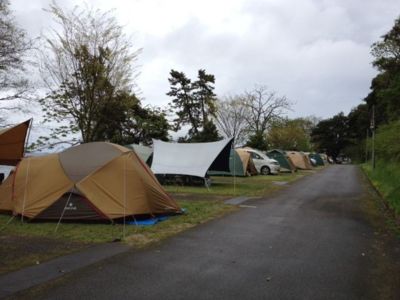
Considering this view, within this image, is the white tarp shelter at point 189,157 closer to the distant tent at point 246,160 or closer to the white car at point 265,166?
the distant tent at point 246,160

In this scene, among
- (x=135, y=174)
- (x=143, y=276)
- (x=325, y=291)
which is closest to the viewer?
(x=325, y=291)

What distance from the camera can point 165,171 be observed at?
17.5m

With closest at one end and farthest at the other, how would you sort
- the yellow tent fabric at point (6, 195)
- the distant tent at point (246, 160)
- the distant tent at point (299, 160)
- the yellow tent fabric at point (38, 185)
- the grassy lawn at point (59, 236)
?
the grassy lawn at point (59, 236) < the yellow tent fabric at point (38, 185) < the yellow tent fabric at point (6, 195) < the distant tent at point (246, 160) < the distant tent at point (299, 160)

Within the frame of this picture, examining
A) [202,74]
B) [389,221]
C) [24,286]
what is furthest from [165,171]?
[202,74]

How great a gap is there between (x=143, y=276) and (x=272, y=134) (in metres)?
57.7

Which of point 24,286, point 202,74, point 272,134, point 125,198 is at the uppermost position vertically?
point 202,74

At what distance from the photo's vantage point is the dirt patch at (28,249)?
5.75 m

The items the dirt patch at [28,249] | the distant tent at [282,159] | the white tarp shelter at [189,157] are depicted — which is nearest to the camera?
the dirt patch at [28,249]

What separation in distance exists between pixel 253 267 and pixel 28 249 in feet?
12.4

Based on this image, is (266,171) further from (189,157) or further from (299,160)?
(299,160)

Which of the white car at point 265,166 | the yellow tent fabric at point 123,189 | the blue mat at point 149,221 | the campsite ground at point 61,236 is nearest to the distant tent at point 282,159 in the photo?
the white car at point 265,166

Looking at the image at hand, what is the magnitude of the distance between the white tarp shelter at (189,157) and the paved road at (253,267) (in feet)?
26.6

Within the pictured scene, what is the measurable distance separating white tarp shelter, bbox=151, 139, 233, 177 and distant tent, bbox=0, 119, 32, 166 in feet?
22.6

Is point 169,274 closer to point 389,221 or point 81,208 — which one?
point 81,208
